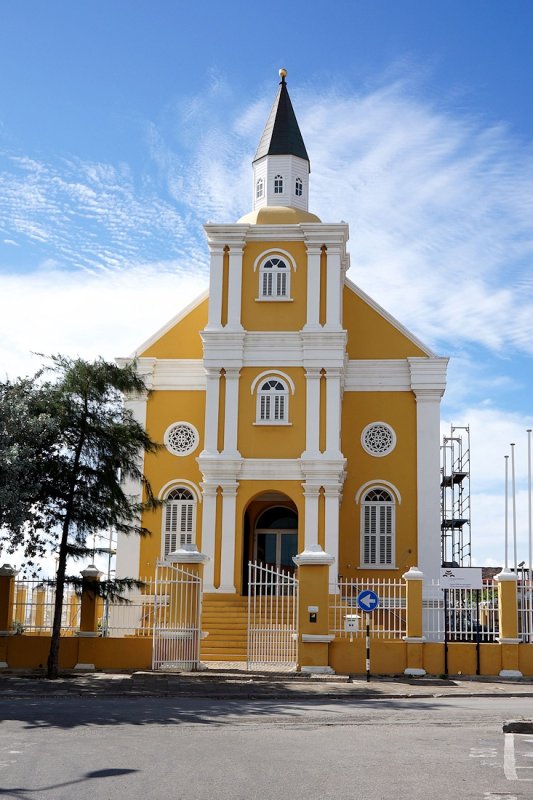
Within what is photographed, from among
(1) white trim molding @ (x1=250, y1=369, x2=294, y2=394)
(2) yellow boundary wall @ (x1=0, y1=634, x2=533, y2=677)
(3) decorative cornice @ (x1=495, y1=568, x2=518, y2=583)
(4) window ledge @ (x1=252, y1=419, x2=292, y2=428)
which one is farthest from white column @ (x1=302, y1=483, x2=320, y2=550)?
(3) decorative cornice @ (x1=495, y1=568, x2=518, y2=583)

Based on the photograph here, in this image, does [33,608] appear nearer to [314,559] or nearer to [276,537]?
[314,559]

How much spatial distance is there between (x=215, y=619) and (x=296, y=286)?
1051 cm

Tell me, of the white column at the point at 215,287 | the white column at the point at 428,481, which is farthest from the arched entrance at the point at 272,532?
the white column at the point at 215,287

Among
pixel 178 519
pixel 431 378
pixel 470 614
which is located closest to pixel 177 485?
pixel 178 519

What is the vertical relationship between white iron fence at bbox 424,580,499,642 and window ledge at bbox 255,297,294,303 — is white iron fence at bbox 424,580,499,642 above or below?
below

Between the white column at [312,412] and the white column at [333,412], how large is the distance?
0.30 m

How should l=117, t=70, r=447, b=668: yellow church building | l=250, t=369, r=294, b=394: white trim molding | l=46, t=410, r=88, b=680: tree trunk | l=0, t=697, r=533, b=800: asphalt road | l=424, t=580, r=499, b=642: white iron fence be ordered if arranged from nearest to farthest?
l=0, t=697, r=533, b=800: asphalt road
l=46, t=410, r=88, b=680: tree trunk
l=424, t=580, r=499, b=642: white iron fence
l=117, t=70, r=447, b=668: yellow church building
l=250, t=369, r=294, b=394: white trim molding

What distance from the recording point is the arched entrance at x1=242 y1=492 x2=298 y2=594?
115 ft

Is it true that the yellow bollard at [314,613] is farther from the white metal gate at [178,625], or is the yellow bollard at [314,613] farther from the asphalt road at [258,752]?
the asphalt road at [258,752]

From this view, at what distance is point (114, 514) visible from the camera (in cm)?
2378

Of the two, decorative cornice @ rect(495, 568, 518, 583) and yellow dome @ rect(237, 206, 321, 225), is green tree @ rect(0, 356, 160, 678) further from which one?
yellow dome @ rect(237, 206, 321, 225)

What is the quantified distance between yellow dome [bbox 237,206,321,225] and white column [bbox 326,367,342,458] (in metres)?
5.47

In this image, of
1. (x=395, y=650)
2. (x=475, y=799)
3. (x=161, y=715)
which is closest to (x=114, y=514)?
(x=395, y=650)

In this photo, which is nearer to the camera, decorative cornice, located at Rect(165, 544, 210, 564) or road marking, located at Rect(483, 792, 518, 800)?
road marking, located at Rect(483, 792, 518, 800)
